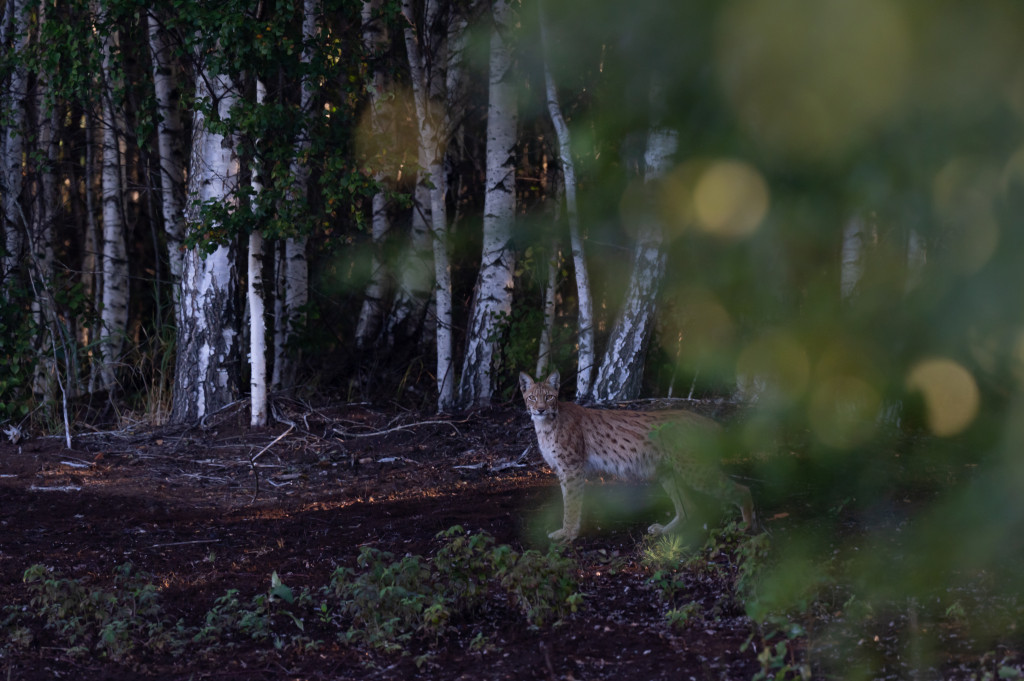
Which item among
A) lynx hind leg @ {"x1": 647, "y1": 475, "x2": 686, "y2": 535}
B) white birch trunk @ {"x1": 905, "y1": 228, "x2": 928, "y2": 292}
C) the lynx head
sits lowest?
lynx hind leg @ {"x1": 647, "y1": 475, "x2": 686, "y2": 535}

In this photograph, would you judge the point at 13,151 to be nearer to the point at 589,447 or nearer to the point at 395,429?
the point at 395,429

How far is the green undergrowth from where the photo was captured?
13.8ft

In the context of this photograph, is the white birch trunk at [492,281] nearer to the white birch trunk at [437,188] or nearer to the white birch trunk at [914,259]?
the white birch trunk at [437,188]

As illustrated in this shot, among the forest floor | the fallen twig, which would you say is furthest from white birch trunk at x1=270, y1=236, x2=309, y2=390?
the fallen twig

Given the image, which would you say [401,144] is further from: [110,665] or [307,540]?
[110,665]

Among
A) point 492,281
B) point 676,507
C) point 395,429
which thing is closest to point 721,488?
point 676,507

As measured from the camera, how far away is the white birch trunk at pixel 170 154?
37.4ft

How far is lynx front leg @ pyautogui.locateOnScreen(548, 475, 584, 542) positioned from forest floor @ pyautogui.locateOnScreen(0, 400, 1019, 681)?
14 centimetres

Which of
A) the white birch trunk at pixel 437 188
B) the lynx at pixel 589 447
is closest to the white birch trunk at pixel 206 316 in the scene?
the white birch trunk at pixel 437 188

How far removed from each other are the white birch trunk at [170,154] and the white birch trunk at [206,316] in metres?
1.54

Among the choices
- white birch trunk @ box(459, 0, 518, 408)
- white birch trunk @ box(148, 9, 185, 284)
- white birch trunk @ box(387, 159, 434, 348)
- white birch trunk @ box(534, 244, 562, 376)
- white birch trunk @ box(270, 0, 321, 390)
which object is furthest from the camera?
white birch trunk @ box(387, 159, 434, 348)

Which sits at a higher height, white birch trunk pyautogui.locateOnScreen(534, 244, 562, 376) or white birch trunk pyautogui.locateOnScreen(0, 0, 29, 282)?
white birch trunk pyautogui.locateOnScreen(0, 0, 29, 282)

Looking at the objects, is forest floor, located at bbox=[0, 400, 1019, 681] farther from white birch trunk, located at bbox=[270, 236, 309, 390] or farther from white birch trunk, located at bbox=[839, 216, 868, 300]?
white birch trunk, located at bbox=[270, 236, 309, 390]

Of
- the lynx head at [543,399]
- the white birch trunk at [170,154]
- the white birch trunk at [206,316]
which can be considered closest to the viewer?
the lynx head at [543,399]
